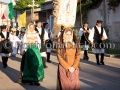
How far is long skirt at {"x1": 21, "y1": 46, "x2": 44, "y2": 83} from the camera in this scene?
7.84 meters

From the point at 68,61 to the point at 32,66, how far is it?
2.60 metres

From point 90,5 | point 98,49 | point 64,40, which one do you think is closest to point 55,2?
point 90,5

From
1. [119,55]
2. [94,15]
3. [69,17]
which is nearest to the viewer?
[69,17]

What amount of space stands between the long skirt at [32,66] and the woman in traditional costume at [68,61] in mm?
2383

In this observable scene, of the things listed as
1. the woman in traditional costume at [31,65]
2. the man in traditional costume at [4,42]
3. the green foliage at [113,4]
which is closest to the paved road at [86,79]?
the woman in traditional costume at [31,65]

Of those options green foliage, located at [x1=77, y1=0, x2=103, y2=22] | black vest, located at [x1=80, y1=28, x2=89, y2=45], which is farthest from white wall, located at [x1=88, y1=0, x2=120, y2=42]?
black vest, located at [x1=80, y1=28, x2=89, y2=45]

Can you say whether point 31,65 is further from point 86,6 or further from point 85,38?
point 86,6

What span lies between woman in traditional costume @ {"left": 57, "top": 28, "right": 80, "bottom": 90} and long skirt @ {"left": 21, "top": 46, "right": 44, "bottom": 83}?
238 centimetres

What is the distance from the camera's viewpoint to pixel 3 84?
811cm

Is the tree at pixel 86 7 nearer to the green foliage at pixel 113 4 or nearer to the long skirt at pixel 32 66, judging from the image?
the green foliage at pixel 113 4

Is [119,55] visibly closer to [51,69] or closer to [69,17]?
[51,69]

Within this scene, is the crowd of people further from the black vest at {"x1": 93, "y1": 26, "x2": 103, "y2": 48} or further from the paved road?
the paved road

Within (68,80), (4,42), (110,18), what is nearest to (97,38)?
(4,42)

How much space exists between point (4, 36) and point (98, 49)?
3.78m
